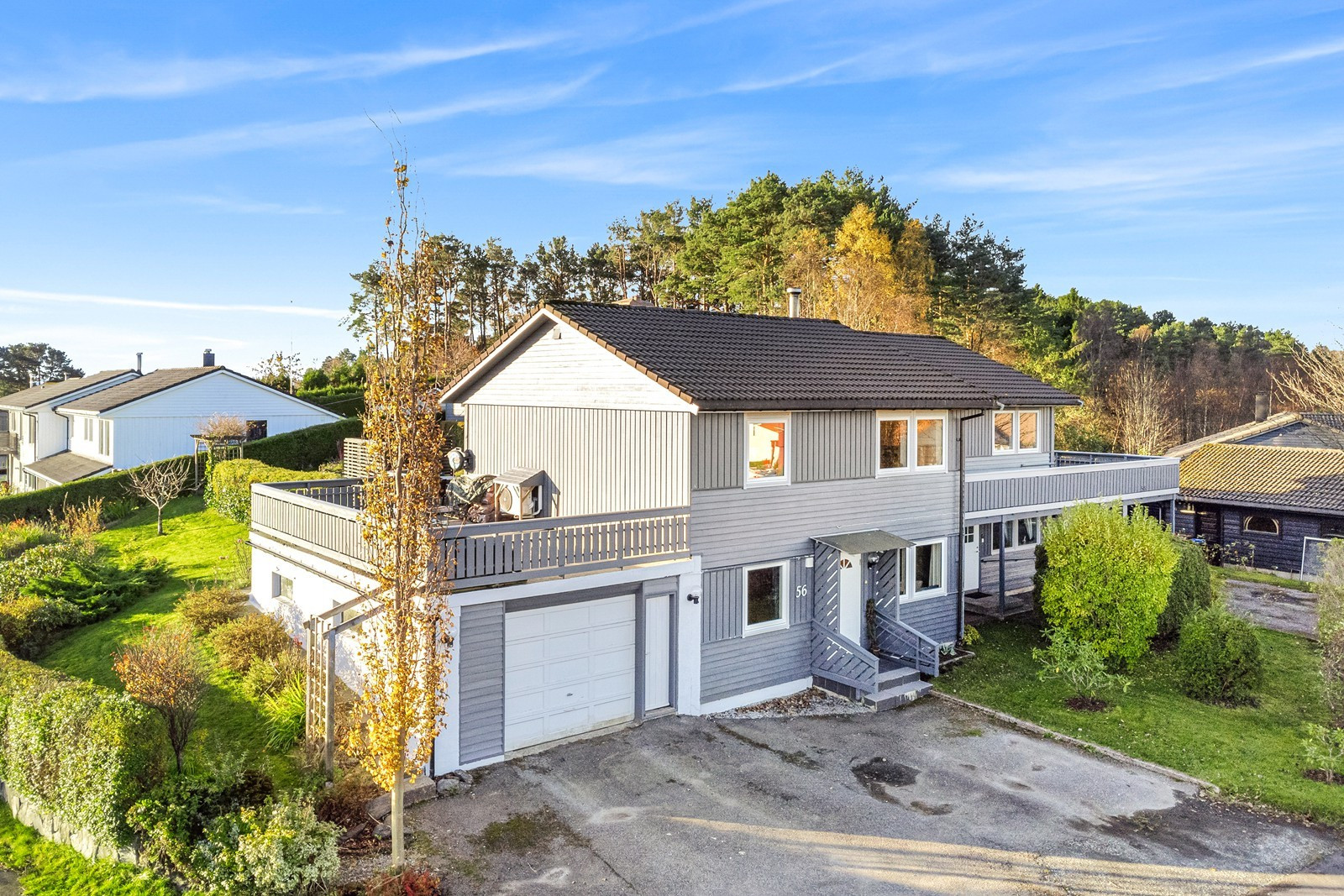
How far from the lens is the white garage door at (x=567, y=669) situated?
11.5 meters

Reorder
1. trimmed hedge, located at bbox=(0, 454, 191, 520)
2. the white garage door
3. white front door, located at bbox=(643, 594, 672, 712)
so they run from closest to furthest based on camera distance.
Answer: the white garage door → white front door, located at bbox=(643, 594, 672, 712) → trimmed hedge, located at bbox=(0, 454, 191, 520)

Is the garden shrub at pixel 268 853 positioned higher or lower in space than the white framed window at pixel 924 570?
lower

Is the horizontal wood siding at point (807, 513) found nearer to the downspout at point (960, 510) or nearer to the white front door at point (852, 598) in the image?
the downspout at point (960, 510)

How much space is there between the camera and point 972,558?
2048 centimetres

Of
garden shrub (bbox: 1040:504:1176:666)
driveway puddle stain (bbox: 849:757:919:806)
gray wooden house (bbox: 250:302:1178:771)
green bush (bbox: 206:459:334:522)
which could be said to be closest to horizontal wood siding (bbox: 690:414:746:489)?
gray wooden house (bbox: 250:302:1178:771)

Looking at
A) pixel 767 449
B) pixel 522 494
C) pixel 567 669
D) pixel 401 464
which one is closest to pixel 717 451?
pixel 767 449

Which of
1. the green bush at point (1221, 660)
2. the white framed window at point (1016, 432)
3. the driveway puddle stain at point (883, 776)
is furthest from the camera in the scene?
the white framed window at point (1016, 432)

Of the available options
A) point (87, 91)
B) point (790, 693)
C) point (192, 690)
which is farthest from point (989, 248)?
point (192, 690)

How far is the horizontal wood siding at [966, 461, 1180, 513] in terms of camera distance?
18500 mm

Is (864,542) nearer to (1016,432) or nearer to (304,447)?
(1016,432)

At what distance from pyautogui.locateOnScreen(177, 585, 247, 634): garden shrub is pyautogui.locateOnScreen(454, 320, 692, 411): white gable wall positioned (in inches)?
275

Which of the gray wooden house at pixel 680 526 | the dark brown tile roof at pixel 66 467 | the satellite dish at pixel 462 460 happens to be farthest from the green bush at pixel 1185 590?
the dark brown tile roof at pixel 66 467

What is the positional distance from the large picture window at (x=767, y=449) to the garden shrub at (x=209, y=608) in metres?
11.4

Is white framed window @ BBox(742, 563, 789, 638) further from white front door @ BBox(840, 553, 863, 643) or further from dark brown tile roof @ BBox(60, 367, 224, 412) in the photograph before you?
dark brown tile roof @ BBox(60, 367, 224, 412)
